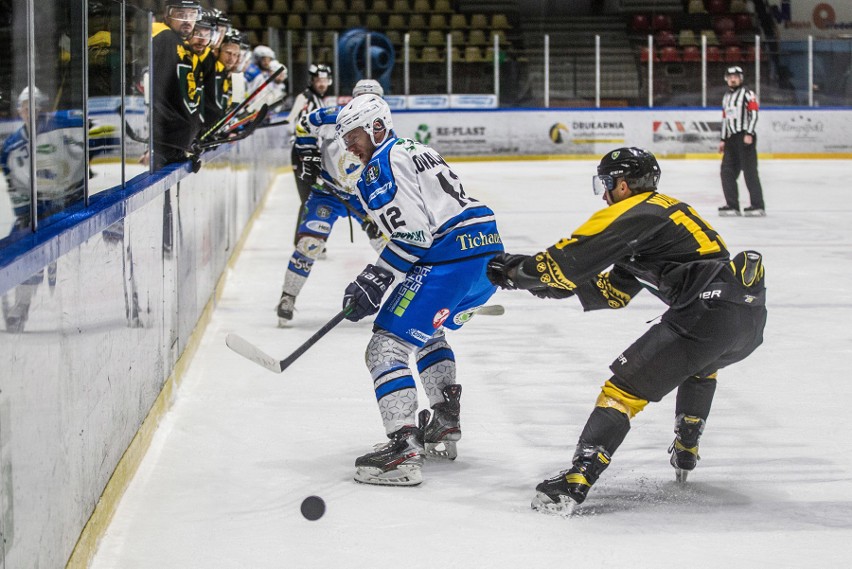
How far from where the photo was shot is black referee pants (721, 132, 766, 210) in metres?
10.5

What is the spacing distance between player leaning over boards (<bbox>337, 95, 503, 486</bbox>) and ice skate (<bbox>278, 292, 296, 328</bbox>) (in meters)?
2.45

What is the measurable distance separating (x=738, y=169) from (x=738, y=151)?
17cm

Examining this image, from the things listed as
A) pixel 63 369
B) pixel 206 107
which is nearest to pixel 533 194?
pixel 206 107

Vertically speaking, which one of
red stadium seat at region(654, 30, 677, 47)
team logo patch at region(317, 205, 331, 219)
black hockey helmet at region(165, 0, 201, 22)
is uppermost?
red stadium seat at region(654, 30, 677, 47)

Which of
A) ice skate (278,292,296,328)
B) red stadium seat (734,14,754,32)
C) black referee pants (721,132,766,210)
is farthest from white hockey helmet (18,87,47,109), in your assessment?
red stadium seat (734,14,754,32)

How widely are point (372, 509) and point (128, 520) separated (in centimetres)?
61

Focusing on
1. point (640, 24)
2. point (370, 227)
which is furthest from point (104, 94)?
point (640, 24)

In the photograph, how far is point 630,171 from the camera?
3.13 metres

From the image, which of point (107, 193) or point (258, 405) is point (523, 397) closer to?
point (258, 405)

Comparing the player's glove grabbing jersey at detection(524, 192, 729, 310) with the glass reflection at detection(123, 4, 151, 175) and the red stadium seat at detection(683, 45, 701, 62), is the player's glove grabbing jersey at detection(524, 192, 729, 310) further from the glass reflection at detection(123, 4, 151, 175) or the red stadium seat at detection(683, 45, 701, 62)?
the red stadium seat at detection(683, 45, 701, 62)

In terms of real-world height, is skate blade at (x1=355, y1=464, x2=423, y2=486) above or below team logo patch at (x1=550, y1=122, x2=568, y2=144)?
below

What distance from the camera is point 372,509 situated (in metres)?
3.19

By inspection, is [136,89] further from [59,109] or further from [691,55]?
[691,55]

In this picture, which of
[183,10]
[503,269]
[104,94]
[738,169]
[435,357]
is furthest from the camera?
[738,169]
